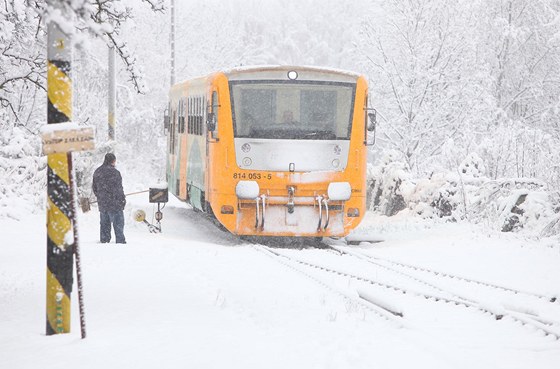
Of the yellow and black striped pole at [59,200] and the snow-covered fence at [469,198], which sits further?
the snow-covered fence at [469,198]

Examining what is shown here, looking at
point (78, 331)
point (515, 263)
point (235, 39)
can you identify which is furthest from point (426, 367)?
point (235, 39)

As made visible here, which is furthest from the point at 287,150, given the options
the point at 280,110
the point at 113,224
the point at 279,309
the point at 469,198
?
Answer: the point at 279,309

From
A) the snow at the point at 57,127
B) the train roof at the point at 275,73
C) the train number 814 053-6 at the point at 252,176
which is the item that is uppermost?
the train roof at the point at 275,73

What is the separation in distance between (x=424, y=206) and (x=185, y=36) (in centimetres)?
3165

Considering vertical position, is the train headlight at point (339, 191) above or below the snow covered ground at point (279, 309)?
above

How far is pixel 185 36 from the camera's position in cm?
4741

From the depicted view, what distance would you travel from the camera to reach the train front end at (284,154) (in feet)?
47.5

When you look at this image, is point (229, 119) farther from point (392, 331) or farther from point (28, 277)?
point (392, 331)

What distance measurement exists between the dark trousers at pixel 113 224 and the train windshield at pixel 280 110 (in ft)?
8.01

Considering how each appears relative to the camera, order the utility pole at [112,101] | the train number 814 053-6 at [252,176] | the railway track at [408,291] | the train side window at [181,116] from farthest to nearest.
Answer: the utility pole at [112,101], the train side window at [181,116], the train number 814 053-6 at [252,176], the railway track at [408,291]

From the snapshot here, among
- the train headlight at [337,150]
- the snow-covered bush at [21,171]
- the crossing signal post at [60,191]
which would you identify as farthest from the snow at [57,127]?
the snow-covered bush at [21,171]

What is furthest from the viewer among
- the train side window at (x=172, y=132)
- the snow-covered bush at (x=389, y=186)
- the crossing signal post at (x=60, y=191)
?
the train side window at (x=172, y=132)

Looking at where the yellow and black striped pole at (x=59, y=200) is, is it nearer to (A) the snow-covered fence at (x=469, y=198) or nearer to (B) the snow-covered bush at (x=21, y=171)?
(A) the snow-covered fence at (x=469, y=198)

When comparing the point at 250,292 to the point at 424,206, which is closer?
the point at 250,292
